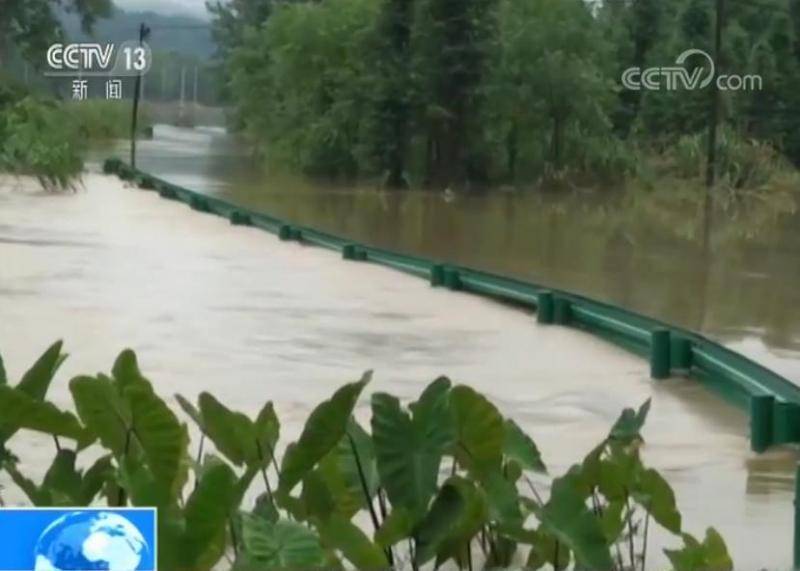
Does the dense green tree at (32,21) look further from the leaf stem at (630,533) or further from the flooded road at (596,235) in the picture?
the leaf stem at (630,533)

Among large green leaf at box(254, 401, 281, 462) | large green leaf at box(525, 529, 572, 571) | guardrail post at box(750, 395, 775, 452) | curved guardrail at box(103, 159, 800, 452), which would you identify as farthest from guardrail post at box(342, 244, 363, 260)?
large green leaf at box(525, 529, 572, 571)

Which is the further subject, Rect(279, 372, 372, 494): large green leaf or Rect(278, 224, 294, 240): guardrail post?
Rect(278, 224, 294, 240): guardrail post

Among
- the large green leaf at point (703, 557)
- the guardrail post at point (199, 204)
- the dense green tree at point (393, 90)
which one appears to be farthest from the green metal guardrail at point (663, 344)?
the dense green tree at point (393, 90)

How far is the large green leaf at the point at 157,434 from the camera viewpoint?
12.9ft

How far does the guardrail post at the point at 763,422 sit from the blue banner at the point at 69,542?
373 cm

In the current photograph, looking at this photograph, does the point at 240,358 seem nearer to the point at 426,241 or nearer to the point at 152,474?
the point at 152,474

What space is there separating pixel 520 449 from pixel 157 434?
946 mm

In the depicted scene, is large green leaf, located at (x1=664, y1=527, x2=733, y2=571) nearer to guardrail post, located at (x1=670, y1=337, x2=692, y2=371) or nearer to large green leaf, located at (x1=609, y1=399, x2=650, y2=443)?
large green leaf, located at (x1=609, y1=399, x2=650, y2=443)

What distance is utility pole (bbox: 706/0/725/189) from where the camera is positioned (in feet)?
93.4

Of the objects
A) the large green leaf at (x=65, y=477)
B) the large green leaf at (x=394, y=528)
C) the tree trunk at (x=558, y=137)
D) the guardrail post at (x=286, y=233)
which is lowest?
the guardrail post at (x=286, y=233)

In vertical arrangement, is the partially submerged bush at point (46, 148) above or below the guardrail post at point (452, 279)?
above

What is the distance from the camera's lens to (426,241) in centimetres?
1847

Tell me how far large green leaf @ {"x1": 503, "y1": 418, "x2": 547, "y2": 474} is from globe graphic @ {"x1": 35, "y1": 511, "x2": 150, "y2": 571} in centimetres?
162

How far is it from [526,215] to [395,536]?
19488 millimetres
